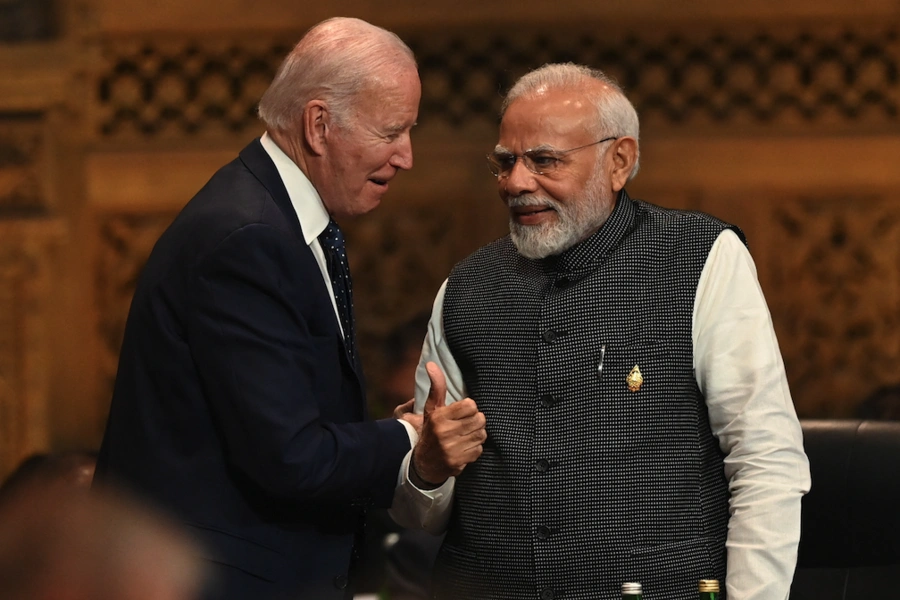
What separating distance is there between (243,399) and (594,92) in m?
0.96

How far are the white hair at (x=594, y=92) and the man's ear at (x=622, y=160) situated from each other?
0.04 feet

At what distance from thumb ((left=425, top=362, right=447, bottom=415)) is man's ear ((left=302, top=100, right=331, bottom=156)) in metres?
0.45

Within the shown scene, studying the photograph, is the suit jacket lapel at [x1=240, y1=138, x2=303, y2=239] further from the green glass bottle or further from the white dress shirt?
the green glass bottle

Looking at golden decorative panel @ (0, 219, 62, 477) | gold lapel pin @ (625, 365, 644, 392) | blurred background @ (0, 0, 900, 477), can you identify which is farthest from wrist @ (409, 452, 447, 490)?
golden decorative panel @ (0, 219, 62, 477)

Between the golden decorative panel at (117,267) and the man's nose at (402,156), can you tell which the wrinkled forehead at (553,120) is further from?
the golden decorative panel at (117,267)

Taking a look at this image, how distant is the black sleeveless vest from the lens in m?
2.34

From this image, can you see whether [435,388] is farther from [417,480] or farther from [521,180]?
[521,180]

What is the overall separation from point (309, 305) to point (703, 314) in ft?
2.44

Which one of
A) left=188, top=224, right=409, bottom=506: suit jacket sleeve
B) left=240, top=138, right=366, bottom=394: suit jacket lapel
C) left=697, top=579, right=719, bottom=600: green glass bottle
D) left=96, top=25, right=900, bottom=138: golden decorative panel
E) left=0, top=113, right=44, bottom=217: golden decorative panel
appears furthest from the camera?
left=0, top=113, right=44, bottom=217: golden decorative panel

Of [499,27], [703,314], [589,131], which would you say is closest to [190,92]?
[499,27]

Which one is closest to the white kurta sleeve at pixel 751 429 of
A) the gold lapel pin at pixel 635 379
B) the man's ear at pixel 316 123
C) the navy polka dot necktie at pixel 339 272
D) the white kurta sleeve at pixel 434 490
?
the gold lapel pin at pixel 635 379

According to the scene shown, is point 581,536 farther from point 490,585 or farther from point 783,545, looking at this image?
point 783,545

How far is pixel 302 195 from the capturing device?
90.4 inches

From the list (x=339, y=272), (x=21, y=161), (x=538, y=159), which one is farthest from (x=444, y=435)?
(x=21, y=161)
